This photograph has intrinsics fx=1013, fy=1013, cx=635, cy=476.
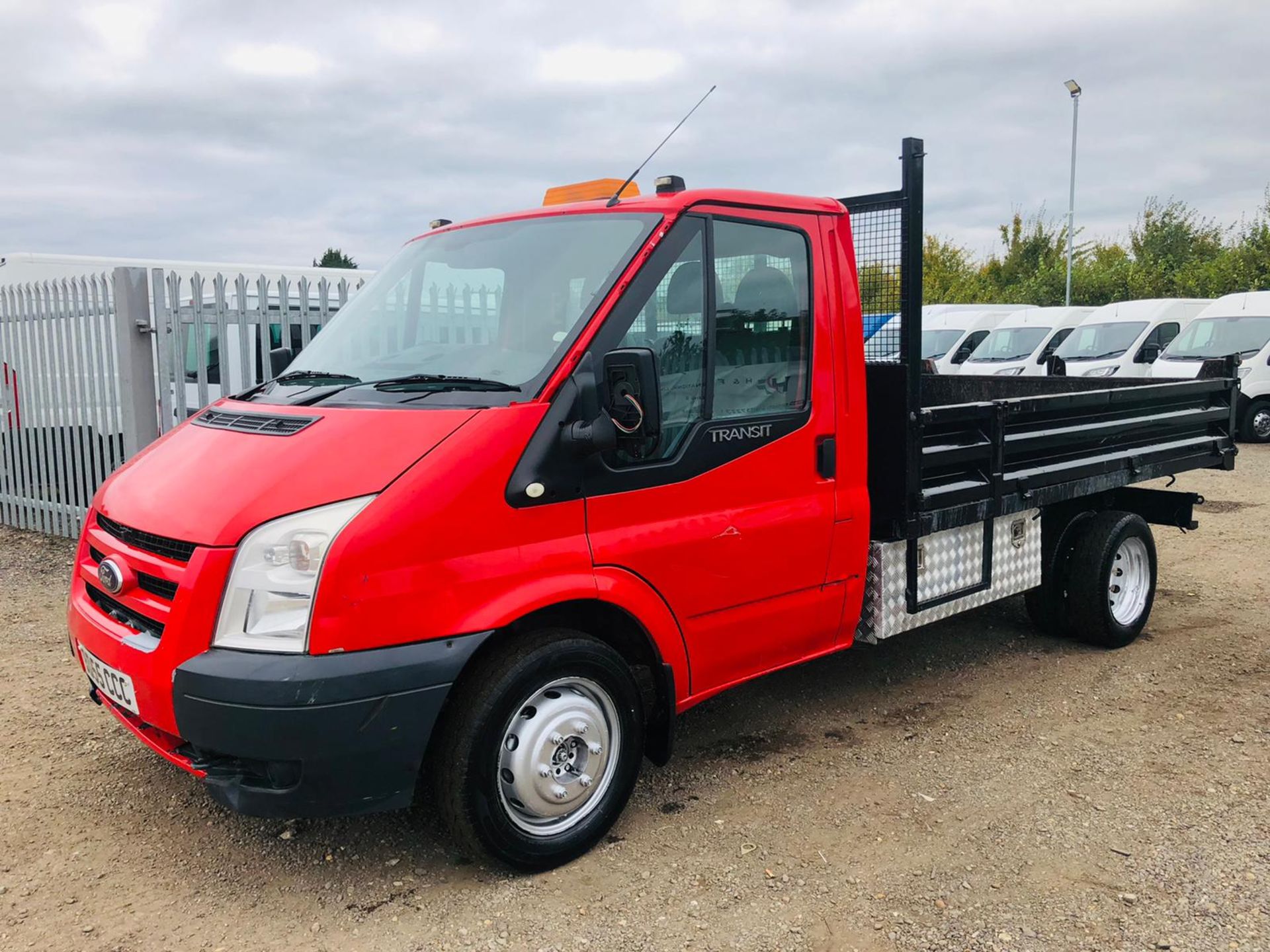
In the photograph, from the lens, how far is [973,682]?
523 cm

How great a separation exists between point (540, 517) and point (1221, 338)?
1655 centimetres

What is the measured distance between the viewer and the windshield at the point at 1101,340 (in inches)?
727

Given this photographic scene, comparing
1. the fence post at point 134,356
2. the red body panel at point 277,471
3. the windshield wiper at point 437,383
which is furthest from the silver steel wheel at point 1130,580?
the fence post at point 134,356

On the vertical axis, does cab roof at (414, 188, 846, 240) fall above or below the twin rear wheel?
above

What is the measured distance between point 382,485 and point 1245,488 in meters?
11.4

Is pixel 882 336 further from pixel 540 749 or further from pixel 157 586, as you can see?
pixel 157 586

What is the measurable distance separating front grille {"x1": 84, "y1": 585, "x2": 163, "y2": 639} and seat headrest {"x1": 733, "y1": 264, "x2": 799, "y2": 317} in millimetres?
2223

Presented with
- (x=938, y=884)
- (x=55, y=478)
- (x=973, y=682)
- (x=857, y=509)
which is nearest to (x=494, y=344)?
(x=857, y=509)

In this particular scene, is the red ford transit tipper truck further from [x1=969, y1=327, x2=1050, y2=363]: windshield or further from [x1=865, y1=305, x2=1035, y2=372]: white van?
[x1=969, y1=327, x2=1050, y2=363]: windshield

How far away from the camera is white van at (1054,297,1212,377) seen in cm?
1805

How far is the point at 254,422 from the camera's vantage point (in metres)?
3.45

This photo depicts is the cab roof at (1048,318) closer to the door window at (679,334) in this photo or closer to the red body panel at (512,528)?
the red body panel at (512,528)

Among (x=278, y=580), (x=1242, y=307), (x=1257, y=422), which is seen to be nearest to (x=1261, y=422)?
(x=1257, y=422)

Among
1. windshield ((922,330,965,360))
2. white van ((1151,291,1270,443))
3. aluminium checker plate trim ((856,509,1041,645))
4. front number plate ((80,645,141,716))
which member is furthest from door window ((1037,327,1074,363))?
front number plate ((80,645,141,716))
